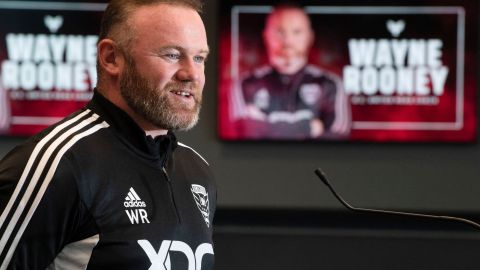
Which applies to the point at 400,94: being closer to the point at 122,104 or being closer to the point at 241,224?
the point at 241,224

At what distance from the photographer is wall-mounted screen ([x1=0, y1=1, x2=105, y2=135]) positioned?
4047 millimetres

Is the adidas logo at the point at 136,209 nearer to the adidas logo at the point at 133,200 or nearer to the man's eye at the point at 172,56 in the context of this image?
the adidas logo at the point at 133,200

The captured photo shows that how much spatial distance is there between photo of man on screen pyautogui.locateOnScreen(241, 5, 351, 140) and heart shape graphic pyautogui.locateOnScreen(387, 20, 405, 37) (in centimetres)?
35

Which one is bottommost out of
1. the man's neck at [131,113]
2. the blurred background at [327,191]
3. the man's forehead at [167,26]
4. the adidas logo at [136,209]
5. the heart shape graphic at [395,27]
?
the blurred background at [327,191]

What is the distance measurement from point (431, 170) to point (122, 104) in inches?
105

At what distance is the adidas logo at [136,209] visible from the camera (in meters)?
1.56

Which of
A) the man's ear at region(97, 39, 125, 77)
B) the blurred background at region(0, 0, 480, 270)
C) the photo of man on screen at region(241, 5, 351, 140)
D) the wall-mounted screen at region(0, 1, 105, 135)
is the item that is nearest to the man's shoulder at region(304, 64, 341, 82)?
the photo of man on screen at region(241, 5, 351, 140)

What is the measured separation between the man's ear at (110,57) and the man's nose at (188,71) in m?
0.13

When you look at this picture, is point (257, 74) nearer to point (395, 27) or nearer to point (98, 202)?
point (395, 27)

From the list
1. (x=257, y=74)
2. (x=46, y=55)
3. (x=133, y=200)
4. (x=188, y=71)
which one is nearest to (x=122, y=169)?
(x=133, y=200)

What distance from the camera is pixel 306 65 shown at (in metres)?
4.00

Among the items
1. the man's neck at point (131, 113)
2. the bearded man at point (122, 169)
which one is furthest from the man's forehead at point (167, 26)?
the man's neck at point (131, 113)

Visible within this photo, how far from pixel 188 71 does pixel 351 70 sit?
96.8 inches

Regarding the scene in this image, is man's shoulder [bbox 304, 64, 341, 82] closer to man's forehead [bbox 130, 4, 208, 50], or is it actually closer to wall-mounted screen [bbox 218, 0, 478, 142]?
wall-mounted screen [bbox 218, 0, 478, 142]
